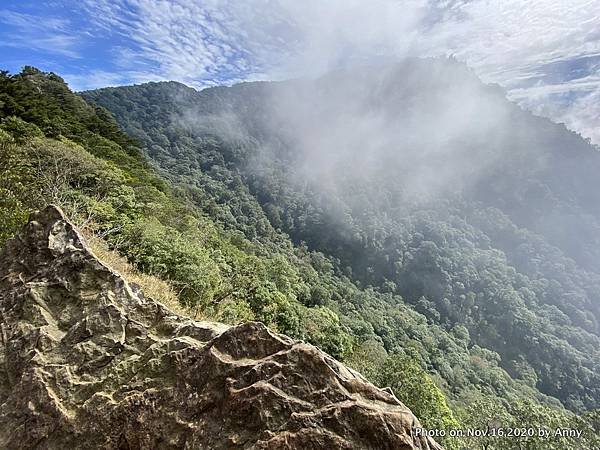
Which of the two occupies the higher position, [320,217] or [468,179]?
[468,179]

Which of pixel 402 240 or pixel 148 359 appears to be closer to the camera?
pixel 148 359

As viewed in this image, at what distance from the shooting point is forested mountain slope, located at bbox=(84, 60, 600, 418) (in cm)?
10344

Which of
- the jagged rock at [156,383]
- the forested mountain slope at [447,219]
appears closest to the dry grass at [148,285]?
the jagged rock at [156,383]

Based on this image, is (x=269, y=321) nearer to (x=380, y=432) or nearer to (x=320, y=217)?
(x=380, y=432)

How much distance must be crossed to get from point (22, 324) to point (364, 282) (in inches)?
4556

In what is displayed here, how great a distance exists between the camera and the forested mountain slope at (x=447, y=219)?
103 m

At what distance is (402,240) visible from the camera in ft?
444

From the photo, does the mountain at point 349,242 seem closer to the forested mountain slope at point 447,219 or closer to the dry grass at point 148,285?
the dry grass at point 148,285

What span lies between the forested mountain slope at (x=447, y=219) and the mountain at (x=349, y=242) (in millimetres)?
714

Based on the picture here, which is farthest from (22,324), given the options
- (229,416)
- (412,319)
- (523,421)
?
(412,319)

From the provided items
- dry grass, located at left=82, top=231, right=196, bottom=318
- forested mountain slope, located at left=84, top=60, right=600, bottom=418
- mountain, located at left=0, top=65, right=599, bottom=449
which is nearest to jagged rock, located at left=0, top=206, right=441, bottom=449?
mountain, located at left=0, top=65, right=599, bottom=449

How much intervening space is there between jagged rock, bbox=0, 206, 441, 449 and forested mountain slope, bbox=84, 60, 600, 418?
70797 mm

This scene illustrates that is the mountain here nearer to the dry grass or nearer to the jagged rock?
the dry grass

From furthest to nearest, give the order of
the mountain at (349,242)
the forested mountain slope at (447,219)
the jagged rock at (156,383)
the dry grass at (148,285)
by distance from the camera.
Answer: the forested mountain slope at (447,219) → the mountain at (349,242) → the dry grass at (148,285) → the jagged rock at (156,383)
